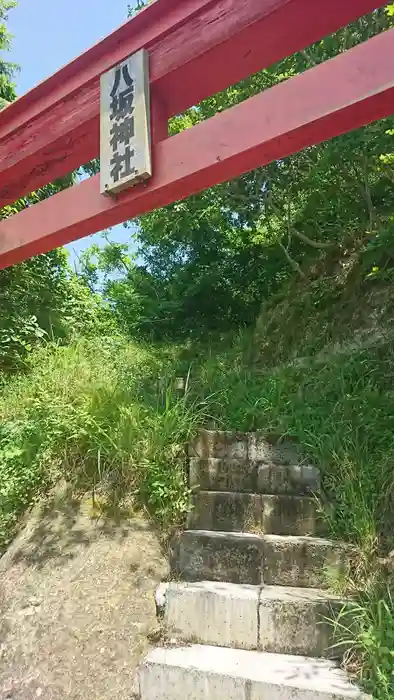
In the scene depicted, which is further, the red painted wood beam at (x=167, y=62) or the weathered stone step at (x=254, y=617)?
the weathered stone step at (x=254, y=617)

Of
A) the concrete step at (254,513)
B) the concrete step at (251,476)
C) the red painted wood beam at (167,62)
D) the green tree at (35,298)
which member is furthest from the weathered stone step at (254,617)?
the green tree at (35,298)

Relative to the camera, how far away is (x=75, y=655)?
2.93 m

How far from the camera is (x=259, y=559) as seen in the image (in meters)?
3.28

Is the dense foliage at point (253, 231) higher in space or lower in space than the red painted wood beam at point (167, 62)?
higher

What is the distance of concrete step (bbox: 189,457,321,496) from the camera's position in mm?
3824

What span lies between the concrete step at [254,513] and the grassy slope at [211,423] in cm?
16

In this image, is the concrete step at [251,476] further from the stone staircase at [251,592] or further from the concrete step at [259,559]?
the concrete step at [259,559]

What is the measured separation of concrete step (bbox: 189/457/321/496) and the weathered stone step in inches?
33.7

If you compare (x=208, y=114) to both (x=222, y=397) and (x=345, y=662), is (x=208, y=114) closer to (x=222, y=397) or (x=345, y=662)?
(x=222, y=397)

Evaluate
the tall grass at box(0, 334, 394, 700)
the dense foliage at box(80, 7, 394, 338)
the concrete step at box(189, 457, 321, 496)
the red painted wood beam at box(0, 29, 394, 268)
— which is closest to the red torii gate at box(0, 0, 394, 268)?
the red painted wood beam at box(0, 29, 394, 268)

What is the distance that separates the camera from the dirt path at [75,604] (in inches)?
112

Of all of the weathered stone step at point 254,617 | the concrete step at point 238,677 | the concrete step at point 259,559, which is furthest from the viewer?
the concrete step at point 259,559

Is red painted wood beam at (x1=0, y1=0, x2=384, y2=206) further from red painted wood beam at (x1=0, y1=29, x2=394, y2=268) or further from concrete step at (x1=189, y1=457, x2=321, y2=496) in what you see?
concrete step at (x1=189, y1=457, x2=321, y2=496)

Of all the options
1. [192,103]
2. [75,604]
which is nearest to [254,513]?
[75,604]
